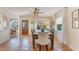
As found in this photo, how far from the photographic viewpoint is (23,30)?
44.1ft

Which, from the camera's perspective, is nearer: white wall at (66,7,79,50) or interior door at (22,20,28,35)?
white wall at (66,7,79,50)

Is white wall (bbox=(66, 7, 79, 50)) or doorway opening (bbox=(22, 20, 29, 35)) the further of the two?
doorway opening (bbox=(22, 20, 29, 35))

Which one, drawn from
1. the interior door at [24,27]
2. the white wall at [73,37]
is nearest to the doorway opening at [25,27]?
the interior door at [24,27]

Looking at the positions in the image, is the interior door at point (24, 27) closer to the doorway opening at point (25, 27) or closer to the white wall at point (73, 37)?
the doorway opening at point (25, 27)

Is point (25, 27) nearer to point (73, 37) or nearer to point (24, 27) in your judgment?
point (24, 27)

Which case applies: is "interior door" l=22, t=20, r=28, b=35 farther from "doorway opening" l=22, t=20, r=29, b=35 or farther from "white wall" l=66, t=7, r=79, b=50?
"white wall" l=66, t=7, r=79, b=50

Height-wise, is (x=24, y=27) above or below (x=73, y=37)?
above

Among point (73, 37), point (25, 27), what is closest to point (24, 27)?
point (25, 27)

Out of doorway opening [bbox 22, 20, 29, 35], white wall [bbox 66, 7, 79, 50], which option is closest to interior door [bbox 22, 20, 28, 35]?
doorway opening [bbox 22, 20, 29, 35]

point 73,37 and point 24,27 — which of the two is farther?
point 24,27
